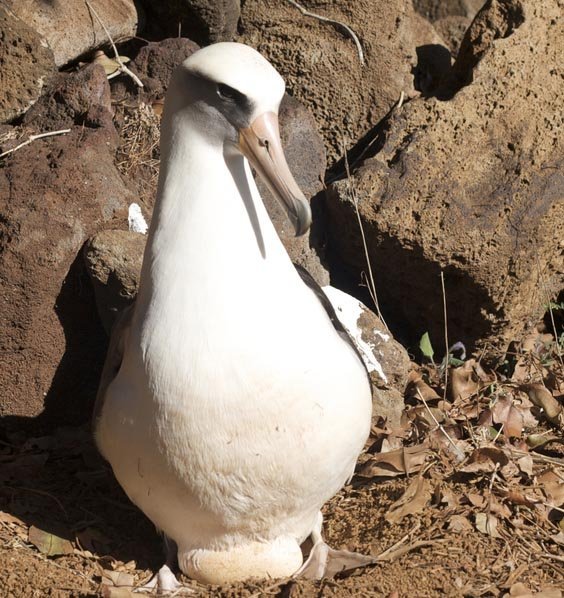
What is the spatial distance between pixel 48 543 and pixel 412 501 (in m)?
1.43

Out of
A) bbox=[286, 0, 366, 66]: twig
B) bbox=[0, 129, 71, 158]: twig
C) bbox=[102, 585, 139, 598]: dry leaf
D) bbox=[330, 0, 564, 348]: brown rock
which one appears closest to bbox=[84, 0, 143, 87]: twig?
bbox=[0, 129, 71, 158]: twig

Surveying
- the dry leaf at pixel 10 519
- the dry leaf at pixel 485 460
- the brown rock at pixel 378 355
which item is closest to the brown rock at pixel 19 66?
the brown rock at pixel 378 355

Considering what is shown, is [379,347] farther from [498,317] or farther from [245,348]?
[245,348]

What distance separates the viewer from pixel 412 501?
157 inches

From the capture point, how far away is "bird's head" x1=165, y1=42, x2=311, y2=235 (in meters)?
3.02

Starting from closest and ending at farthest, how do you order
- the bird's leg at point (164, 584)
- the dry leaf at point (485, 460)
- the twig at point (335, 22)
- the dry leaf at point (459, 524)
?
the bird's leg at point (164, 584) → the dry leaf at point (459, 524) → the dry leaf at point (485, 460) → the twig at point (335, 22)

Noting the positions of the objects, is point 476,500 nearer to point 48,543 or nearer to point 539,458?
point 539,458

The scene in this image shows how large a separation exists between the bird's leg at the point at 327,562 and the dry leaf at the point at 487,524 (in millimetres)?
476

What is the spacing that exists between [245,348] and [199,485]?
524 mm

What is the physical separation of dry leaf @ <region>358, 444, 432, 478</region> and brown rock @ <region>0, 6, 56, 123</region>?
2397 millimetres

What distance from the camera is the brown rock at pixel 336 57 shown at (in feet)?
18.0

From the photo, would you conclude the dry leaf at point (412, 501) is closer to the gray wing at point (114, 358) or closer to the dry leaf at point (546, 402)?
the dry leaf at point (546, 402)

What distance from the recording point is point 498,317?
4.86 meters

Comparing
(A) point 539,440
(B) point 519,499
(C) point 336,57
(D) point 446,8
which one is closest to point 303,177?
(C) point 336,57
